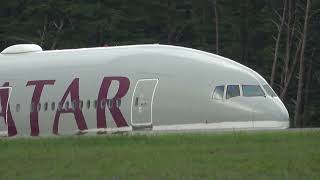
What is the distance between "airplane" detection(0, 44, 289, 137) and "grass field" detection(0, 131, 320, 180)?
258 inches

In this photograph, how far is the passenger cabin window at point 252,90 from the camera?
85.2 ft

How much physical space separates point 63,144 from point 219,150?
4065mm

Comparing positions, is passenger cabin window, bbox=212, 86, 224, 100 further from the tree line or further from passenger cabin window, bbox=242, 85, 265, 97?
the tree line

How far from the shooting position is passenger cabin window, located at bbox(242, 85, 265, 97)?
85.2 feet

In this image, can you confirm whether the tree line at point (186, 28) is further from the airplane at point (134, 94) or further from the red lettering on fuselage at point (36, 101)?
the red lettering on fuselage at point (36, 101)

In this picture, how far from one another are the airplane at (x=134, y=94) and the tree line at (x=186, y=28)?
110 ft

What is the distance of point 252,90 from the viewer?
26.2 meters

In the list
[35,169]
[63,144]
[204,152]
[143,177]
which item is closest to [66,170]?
[35,169]

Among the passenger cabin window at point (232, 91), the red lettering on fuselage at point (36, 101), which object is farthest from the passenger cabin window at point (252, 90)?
the red lettering on fuselage at point (36, 101)

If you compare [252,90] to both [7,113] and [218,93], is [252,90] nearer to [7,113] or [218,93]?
[218,93]

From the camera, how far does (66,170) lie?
14383mm

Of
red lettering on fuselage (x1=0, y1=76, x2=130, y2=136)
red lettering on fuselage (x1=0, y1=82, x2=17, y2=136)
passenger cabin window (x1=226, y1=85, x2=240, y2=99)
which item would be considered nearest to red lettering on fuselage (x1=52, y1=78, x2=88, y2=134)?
red lettering on fuselage (x1=0, y1=76, x2=130, y2=136)

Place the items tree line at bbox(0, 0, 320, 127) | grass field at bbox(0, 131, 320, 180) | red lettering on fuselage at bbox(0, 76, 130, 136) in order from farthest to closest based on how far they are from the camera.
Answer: tree line at bbox(0, 0, 320, 127) → red lettering on fuselage at bbox(0, 76, 130, 136) → grass field at bbox(0, 131, 320, 180)

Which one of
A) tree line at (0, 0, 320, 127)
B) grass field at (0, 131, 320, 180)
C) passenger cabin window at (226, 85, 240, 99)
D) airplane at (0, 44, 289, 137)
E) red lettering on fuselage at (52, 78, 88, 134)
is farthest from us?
tree line at (0, 0, 320, 127)
